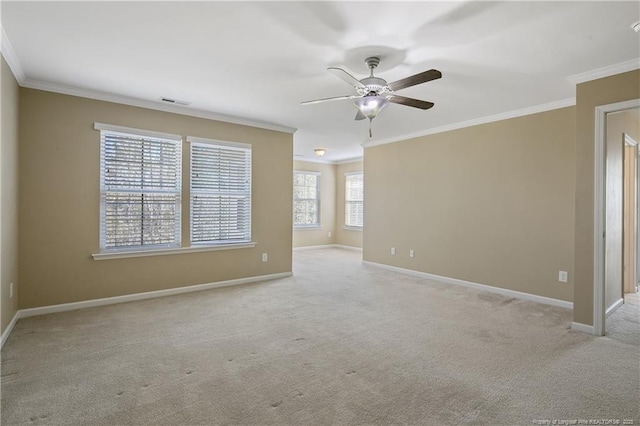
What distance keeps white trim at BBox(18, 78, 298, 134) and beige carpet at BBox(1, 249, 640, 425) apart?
8.27 feet

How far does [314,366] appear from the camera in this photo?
2525mm

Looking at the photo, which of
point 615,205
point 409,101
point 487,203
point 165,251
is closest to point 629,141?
point 615,205

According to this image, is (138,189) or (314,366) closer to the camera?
(314,366)

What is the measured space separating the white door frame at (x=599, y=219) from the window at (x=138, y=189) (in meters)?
4.85

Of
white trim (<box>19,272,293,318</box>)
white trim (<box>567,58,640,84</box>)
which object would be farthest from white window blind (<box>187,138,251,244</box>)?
white trim (<box>567,58,640,84</box>)

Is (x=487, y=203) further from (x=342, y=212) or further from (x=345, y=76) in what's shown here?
(x=342, y=212)

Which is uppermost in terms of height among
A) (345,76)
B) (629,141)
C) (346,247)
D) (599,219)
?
(345,76)

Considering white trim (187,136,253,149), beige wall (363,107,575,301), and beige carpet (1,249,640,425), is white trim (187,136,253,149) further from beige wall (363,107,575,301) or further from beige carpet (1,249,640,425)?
beige wall (363,107,575,301)

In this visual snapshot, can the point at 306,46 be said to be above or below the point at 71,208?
above

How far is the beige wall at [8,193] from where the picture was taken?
2.91 meters

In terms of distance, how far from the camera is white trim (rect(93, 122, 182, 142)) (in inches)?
158

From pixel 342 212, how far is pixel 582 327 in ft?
22.3

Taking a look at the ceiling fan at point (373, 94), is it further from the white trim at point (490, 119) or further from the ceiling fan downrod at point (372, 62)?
the white trim at point (490, 119)

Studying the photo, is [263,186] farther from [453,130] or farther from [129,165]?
[453,130]
